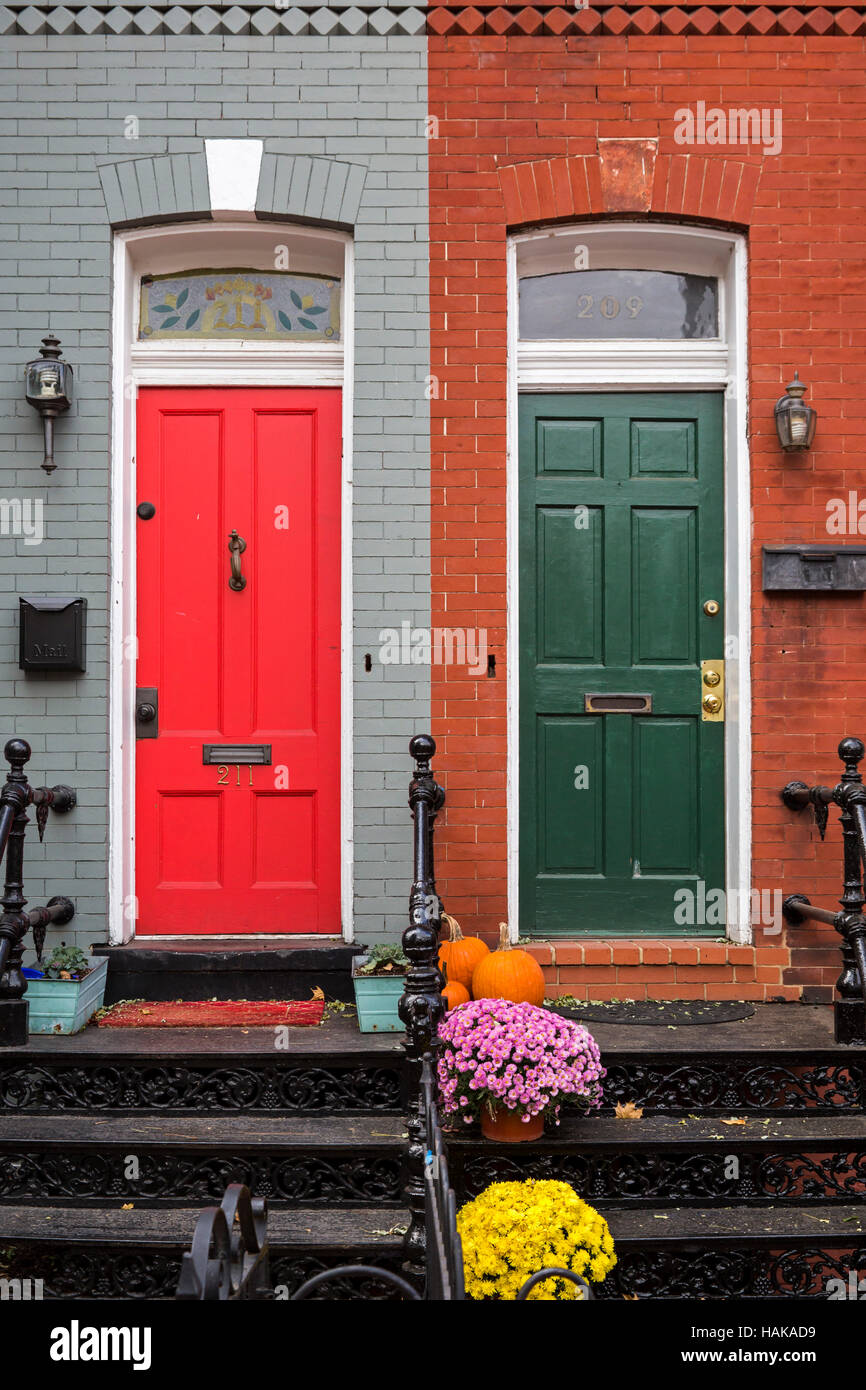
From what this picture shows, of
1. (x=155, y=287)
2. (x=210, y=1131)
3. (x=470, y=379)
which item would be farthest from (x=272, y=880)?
(x=155, y=287)

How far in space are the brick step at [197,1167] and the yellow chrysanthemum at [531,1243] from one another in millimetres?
607

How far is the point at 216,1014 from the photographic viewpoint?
4.75 metres

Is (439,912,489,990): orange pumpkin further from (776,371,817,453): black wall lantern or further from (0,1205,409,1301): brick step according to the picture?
(776,371,817,453): black wall lantern

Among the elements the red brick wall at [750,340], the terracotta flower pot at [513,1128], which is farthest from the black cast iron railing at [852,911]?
the terracotta flower pot at [513,1128]

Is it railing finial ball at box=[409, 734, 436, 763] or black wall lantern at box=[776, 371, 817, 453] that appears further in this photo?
black wall lantern at box=[776, 371, 817, 453]

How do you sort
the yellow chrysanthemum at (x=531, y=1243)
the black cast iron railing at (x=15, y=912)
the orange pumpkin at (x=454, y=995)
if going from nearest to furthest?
the yellow chrysanthemum at (x=531, y=1243) < the black cast iron railing at (x=15, y=912) < the orange pumpkin at (x=454, y=995)

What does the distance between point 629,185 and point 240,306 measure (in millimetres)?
1899

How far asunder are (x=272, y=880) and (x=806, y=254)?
3.80m

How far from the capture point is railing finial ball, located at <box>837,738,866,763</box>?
454 cm

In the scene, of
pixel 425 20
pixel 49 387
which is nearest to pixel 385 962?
pixel 49 387

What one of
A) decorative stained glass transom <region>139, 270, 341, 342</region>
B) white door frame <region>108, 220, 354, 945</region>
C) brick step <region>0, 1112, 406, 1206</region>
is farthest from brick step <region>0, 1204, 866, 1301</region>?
decorative stained glass transom <region>139, 270, 341, 342</region>

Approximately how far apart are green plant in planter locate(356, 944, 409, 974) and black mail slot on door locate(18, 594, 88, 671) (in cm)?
183

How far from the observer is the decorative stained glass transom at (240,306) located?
5453mm

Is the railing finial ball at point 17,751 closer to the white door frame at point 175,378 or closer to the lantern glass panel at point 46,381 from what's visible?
→ the white door frame at point 175,378
